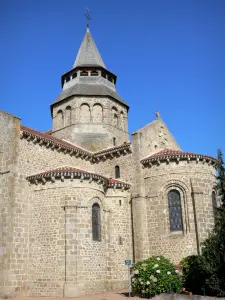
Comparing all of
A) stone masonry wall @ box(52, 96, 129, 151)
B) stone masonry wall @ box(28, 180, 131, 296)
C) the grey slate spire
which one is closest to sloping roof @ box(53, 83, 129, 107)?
stone masonry wall @ box(52, 96, 129, 151)

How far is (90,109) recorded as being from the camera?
28.3 meters

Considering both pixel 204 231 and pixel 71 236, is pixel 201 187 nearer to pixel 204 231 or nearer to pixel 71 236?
pixel 204 231

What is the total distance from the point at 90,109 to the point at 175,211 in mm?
11516

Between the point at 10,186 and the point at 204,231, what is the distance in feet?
37.8

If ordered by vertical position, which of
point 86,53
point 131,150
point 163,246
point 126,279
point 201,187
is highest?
point 86,53

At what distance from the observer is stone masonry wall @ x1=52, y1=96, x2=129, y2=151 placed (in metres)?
27.3

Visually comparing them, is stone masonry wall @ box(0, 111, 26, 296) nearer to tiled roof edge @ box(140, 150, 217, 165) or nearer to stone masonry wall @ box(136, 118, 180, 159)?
stone masonry wall @ box(136, 118, 180, 159)

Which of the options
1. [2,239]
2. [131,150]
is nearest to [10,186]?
[2,239]

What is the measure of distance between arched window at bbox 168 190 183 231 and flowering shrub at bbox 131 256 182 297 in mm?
3999

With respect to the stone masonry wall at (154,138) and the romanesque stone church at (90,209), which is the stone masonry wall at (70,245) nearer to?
the romanesque stone church at (90,209)

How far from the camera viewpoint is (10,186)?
1936 centimetres

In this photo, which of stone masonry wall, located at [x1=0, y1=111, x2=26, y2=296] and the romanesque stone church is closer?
stone masonry wall, located at [x1=0, y1=111, x2=26, y2=296]

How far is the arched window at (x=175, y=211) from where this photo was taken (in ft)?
69.0

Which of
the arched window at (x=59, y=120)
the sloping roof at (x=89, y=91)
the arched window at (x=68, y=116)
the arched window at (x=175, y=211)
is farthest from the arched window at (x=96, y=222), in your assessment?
the sloping roof at (x=89, y=91)
